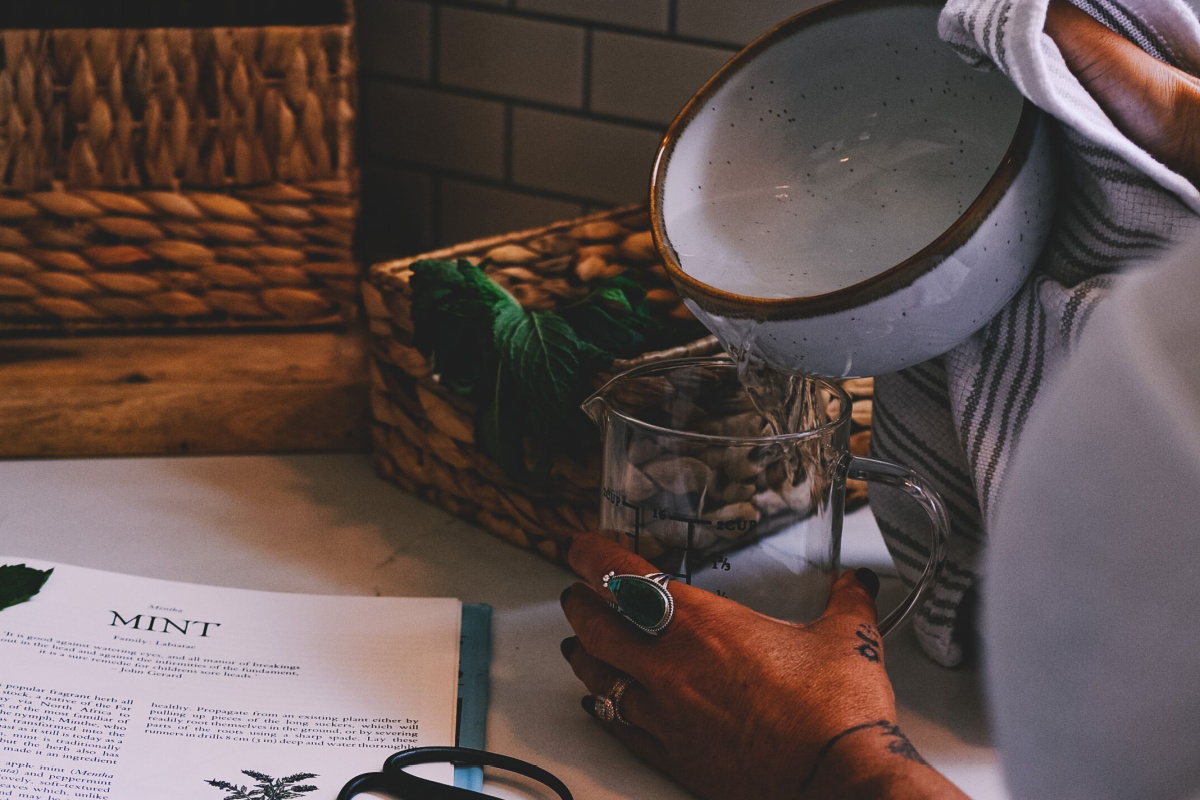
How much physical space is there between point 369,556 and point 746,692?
33 cm

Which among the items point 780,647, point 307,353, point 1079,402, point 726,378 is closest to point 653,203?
point 726,378

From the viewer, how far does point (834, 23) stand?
0.57 meters

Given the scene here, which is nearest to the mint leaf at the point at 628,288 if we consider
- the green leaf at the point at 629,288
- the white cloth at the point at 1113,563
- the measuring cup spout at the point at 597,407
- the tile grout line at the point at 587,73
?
the green leaf at the point at 629,288

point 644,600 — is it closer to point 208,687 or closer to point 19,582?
point 208,687

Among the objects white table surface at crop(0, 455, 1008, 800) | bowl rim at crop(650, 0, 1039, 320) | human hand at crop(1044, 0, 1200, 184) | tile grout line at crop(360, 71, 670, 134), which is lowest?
white table surface at crop(0, 455, 1008, 800)

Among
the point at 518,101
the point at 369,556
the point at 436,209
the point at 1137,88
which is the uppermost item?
the point at 1137,88

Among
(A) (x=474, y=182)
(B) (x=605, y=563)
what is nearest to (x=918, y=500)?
(B) (x=605, y=563)

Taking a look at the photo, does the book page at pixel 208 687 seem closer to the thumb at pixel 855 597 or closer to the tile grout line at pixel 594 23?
the thumb at pixel 855 597

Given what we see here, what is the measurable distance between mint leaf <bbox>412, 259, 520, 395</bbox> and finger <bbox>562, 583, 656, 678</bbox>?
18cm

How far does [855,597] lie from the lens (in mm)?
563

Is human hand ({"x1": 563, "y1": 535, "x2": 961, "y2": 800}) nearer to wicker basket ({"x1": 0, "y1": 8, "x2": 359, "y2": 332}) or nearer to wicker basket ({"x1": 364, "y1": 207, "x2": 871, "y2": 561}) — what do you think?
wicker basket ({"x1": 364, "y1": 207, "x2": 871, "y2": 561})

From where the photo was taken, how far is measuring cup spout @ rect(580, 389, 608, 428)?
23.5 inches

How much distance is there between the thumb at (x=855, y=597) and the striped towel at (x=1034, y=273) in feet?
0.20

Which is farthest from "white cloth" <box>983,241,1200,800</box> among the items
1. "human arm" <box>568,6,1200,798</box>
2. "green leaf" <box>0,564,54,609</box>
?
"green leaf" <box>0,564,54,609</box>
